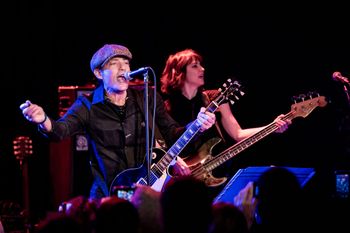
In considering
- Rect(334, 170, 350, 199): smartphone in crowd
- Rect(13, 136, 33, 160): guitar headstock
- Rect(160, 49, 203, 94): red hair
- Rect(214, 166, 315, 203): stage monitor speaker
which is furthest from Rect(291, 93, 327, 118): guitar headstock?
Rect(13, 136, 33, 160): guitar headstock

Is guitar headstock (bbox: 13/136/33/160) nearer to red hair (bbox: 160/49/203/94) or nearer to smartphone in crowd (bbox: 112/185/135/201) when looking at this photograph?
red hair (bbox: 160/49/203/94)

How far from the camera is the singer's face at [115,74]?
17.3ft

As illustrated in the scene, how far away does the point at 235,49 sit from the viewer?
7637 mm

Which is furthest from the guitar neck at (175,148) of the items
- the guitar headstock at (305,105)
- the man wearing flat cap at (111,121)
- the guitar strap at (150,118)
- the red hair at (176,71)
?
the guitar headstock at (305,105)

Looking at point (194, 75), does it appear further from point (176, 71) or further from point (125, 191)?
point (125, 191)

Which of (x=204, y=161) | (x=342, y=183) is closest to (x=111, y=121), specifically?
(x=204, y=161)

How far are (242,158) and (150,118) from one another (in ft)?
8.65

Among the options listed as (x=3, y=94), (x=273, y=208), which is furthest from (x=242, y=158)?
(x=273, y=208)

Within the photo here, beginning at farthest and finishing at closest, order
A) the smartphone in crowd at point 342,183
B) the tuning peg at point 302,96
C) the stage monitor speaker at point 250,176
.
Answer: the smartphone in crowd at point 342,183, the tuning peg at point 302,96, the stage monitor speaker at point 250,176

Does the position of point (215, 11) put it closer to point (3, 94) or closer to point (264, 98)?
point (264, 98)

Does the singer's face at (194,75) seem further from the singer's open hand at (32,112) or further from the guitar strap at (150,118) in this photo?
the singer's open hand at (32,112)

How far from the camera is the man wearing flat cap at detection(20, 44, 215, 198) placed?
521cm

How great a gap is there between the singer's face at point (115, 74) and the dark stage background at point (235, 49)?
2535 mm

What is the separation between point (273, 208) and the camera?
3.18 m
